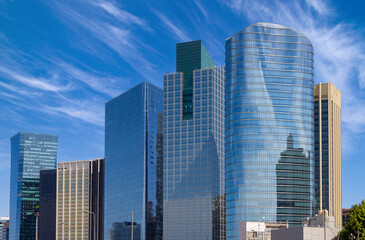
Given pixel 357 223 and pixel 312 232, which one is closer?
pixel 357 223

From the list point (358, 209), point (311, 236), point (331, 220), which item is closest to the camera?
point (358, 209)

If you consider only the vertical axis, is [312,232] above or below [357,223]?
below

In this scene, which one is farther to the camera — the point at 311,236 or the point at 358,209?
the point at 311,236

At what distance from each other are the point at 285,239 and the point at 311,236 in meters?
10.3

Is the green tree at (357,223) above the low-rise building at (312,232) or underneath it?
above

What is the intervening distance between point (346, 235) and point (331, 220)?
2704cm

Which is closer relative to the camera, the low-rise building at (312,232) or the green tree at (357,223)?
the green tree at (357,223)

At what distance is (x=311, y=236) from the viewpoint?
161 metres

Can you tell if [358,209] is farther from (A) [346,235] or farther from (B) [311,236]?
(B) [311,236]

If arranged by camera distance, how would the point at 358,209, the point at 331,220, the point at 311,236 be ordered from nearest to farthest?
the point at 358,209
the point at 311,236
the point at 331,220

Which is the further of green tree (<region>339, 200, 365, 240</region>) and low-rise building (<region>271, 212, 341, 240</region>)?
low-rise building (<region>271, 212, 341, 240</region>)

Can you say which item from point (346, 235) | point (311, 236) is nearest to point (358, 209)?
point (346, 235)

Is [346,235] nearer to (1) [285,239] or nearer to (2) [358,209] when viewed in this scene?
(2) [358,209]

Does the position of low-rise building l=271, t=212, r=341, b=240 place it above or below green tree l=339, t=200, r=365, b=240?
below
